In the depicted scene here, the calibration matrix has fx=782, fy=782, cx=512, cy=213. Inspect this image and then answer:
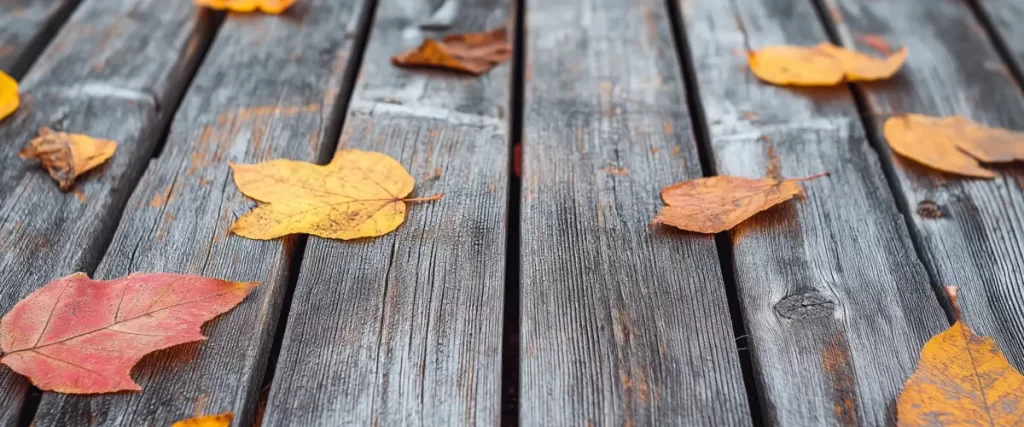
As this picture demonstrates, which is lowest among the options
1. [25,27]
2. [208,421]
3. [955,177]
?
[25,27]

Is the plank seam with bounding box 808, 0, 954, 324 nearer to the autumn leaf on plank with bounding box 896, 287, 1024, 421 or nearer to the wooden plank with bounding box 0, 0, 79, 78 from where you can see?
the autumn leaf on plank with bounding box 896, 287, 1024, 421

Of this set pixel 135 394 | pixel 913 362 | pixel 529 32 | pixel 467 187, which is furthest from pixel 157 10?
pixel 913 362

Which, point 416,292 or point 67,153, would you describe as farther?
point 67,153

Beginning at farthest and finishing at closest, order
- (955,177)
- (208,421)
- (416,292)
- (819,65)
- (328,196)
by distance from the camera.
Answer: (819,65) < (955,177) < (328,196) < (416,292) < (208,421)

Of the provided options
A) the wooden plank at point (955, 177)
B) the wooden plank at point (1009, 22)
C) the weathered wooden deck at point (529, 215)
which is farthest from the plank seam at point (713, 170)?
the wooden plank at point (1009, 22)

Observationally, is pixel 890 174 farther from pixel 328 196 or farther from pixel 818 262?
pixel 328 196

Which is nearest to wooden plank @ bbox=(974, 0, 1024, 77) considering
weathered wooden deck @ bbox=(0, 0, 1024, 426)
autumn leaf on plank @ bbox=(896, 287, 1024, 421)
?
weathered wooden deck @ bbox=(0, 0, 1024, 426)

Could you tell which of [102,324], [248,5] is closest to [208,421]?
[102,324]
